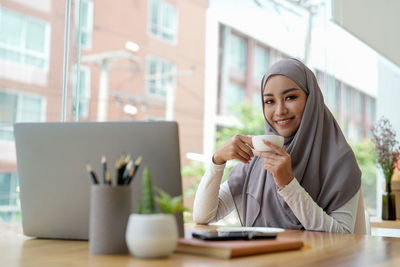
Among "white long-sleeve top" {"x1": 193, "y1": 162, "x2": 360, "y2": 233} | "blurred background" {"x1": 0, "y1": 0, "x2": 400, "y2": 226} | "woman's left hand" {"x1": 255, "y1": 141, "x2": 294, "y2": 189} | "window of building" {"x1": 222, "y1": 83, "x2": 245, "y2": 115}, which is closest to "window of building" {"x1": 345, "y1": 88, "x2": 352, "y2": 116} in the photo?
"blurred background" {"x1": 0, "y1": 0, "x2": 400, "y2": 226}

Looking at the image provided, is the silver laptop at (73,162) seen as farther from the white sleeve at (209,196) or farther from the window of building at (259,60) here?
the window of building at (259,60)

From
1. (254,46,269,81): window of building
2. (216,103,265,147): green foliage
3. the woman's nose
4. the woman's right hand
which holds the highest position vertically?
(254,46,269,81): window of building

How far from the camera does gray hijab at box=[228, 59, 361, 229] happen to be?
1597 millimetres

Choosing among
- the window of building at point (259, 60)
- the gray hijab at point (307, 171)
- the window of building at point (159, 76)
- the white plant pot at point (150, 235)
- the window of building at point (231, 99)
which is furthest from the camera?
the window of building at point (259, 60)

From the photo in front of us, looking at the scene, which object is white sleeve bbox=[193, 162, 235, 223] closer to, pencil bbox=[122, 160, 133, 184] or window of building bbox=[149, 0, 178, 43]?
pencil bbox=[122, 160, 133, 184]

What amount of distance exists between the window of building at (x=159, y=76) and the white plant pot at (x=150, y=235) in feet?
19.2

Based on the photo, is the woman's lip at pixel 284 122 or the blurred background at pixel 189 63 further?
the blurred background at pixel 189 63

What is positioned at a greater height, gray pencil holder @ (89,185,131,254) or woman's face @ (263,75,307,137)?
woman's face @ (263,75,307,137)

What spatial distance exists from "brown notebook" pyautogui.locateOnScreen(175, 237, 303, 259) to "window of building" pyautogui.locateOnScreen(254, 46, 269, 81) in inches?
276

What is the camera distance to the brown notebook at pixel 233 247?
2.79ft

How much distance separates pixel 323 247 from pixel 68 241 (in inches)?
22.1

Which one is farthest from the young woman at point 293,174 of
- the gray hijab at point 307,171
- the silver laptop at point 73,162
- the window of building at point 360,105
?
the window of building at point 360,105

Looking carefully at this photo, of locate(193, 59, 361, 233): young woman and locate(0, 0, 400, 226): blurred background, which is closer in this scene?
locate(193, 59, 361, 233): young woman

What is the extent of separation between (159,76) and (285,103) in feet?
17.2
